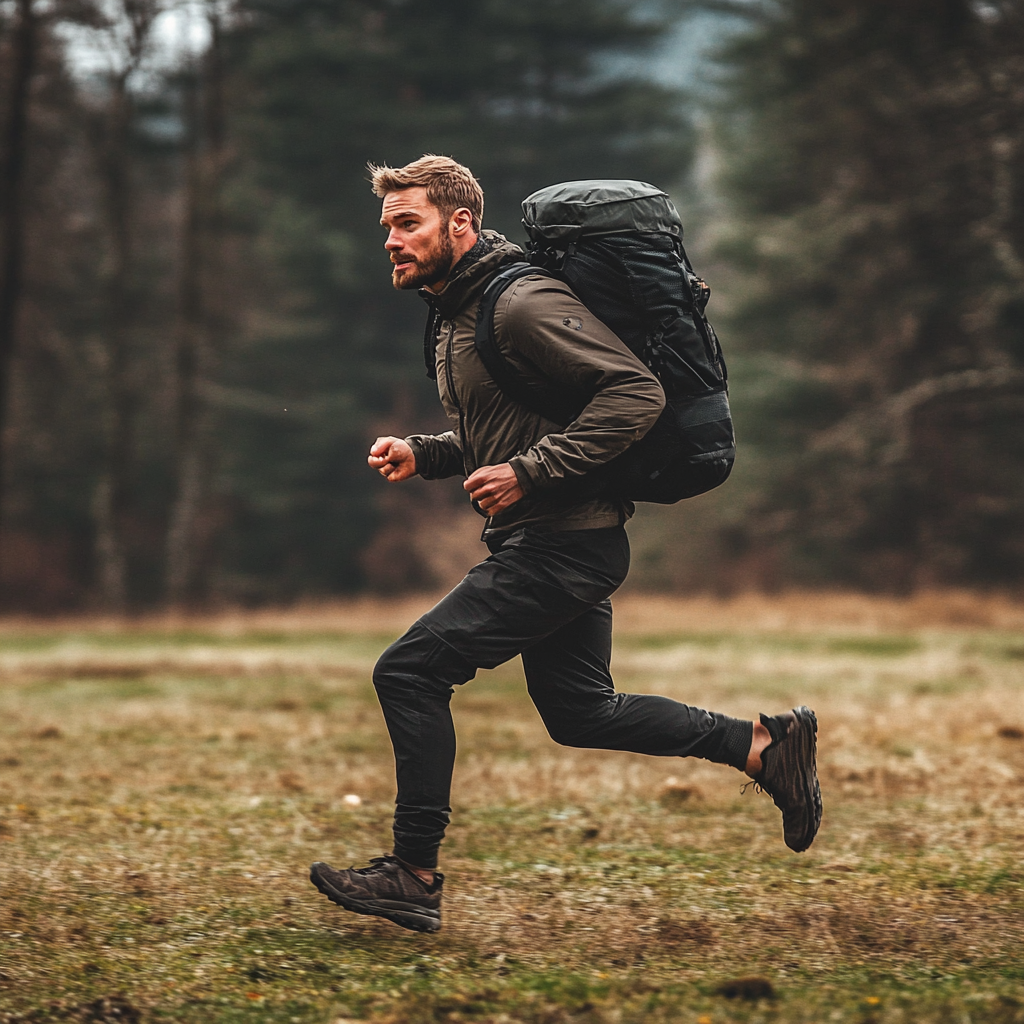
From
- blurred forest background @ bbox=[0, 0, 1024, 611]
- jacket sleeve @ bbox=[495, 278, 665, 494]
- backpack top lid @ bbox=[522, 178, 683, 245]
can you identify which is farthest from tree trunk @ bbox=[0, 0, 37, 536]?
jacket sleeve @ bbox=[495, 278, 665, 494]

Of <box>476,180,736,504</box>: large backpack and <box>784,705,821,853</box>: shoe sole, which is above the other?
<box>476,180,736,504</box>: large backpack

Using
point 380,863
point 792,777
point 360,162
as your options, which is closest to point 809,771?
point 792,777

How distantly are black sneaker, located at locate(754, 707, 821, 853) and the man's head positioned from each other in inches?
68.9

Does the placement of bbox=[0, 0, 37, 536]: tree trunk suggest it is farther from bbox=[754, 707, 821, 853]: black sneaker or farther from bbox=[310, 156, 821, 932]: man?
bbox=[754, 707, 821, 853]: black sneaker

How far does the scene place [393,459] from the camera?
4.11m

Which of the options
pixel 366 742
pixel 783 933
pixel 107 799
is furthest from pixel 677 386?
pixel 366 742

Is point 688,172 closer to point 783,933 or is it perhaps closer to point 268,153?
point 268,153

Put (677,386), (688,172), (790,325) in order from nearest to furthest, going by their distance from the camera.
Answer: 1. (677,386)
2. (790,325)
3. (688,172)

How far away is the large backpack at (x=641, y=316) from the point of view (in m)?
3.66

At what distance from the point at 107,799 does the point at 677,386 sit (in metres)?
3.55

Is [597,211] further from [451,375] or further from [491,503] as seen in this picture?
[491,503]

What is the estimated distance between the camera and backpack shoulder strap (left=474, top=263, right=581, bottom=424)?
3.67m

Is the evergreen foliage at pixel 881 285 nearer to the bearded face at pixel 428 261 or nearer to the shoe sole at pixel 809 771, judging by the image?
the shoe sole at pixel 809 771

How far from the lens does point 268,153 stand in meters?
30.7
